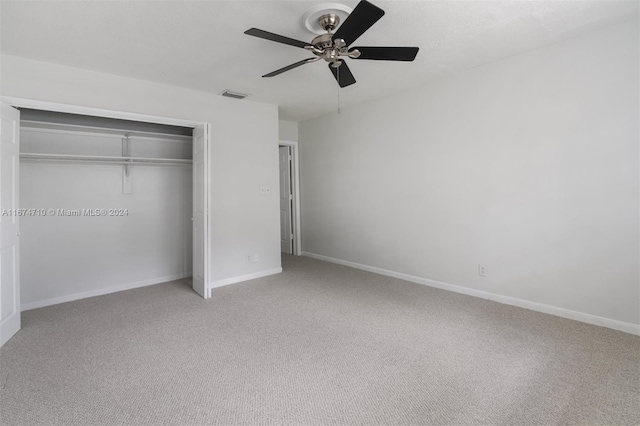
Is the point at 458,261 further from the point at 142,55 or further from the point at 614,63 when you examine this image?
the point at 142,55

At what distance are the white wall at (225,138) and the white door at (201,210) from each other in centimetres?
25

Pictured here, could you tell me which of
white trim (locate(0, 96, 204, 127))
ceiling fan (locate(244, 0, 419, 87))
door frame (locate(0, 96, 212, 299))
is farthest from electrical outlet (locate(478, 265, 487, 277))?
white trim (locate(0, 96, 204, 127))

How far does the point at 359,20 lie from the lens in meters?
1.92

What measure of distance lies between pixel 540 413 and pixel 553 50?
123 inches

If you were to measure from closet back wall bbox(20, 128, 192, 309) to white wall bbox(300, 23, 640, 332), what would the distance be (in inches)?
113

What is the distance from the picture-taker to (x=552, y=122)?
307 centimetres

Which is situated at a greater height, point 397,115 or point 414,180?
point 397,115

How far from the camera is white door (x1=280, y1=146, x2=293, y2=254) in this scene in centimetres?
626

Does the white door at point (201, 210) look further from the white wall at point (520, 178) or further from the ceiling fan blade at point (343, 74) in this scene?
the white wall at point (520, 178)

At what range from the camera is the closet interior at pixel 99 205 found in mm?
3697

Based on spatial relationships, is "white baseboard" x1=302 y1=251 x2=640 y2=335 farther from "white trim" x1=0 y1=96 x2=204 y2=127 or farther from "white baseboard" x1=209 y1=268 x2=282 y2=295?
"white trim" x1=0 y1=96 x2=204 y2=127

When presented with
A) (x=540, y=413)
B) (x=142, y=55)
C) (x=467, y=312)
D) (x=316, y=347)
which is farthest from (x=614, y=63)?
(x=142, y=55)

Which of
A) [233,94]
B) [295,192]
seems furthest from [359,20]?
[295,192]

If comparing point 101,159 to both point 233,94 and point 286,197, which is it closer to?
point 233,94
